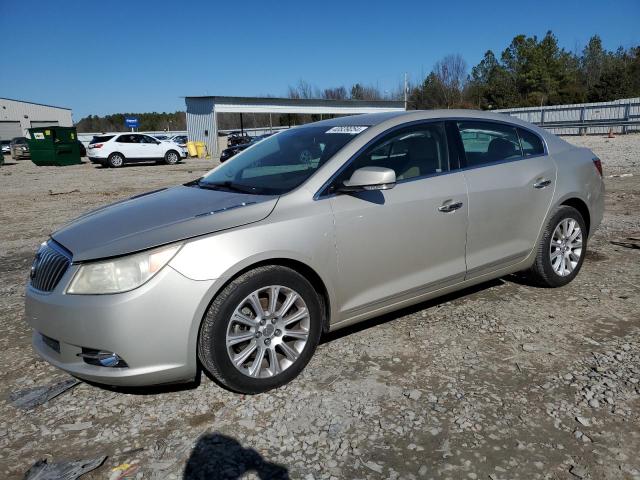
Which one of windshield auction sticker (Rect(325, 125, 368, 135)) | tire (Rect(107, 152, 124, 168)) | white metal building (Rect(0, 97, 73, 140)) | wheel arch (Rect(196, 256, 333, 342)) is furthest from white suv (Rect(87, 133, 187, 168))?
white metal building (Rect(0, 97, 73, 140))

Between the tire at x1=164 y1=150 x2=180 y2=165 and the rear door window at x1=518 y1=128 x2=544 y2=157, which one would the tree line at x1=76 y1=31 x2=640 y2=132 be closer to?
the tire at x1=164 y1=150 x2=180 y2=165

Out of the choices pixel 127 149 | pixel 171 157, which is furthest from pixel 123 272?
pixel 171 157

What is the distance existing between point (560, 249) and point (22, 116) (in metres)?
61.4

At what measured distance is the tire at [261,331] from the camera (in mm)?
2703

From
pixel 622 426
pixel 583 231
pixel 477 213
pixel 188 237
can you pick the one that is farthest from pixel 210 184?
pixel 583 231

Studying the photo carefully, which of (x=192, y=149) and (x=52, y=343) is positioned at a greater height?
(x=192, y=149)

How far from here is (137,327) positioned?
252 centimetres

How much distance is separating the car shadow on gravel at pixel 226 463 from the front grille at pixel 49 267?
1203mm

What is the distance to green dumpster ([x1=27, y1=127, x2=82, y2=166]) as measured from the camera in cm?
2708

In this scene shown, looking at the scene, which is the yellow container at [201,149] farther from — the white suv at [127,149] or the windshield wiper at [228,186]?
the windshield wiper at [228,186]

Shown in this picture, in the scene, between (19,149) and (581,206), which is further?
(19,149)

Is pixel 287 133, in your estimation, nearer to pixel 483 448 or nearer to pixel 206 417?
pixel 206 417

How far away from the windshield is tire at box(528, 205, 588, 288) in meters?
2.01

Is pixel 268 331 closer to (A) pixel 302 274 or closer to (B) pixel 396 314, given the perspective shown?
(A) pixel 302 274
